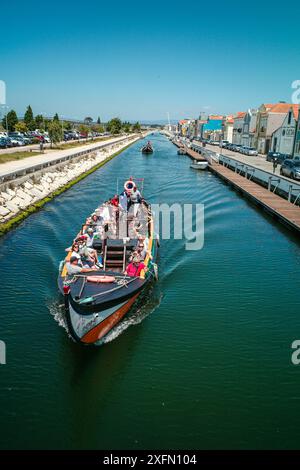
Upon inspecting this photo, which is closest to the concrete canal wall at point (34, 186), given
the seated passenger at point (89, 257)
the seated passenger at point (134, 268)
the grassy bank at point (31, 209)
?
the grassy bank at point (31, 209)

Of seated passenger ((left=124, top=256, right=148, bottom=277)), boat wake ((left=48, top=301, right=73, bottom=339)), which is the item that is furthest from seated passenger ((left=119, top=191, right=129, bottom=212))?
boat wake ((left=48, top=301, right=73, bottom=339))

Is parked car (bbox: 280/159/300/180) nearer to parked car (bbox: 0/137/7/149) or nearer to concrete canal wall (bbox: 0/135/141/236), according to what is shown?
concrete canal wall (bbox: 0/135/141/236)

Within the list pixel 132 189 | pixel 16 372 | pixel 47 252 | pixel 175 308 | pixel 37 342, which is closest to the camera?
pixel 16 372

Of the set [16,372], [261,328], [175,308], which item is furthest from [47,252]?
[261,328]

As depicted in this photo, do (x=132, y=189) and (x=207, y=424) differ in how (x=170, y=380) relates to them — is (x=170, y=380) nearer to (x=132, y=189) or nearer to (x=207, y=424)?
(x=207, y=424)

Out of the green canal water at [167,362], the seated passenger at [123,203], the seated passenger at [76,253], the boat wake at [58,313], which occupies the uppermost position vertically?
the seated passenger at [123,203]

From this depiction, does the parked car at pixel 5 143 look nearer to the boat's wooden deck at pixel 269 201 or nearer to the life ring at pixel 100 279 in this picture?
the boat's wooden deck at pixel 269 201

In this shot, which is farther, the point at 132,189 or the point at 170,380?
the point at 132,189
